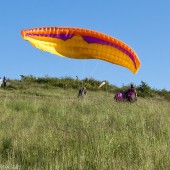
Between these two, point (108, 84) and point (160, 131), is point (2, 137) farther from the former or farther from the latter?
point (108, 84)

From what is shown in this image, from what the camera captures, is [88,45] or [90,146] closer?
[90,146]

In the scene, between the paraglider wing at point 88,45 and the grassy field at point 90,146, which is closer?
the grassy field at point 90,146

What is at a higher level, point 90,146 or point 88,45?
point 88,45

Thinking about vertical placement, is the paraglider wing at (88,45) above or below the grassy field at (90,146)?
above

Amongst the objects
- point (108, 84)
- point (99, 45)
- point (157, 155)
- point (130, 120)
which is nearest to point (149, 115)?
point (130, 120)

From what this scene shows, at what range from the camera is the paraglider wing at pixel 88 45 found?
21.0 meters

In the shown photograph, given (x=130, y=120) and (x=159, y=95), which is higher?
(x=159, y=95)

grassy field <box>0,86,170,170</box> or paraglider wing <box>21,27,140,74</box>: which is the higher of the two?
paraglider wing <box>21,27,140,74</box>

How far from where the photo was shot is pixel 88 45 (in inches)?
857

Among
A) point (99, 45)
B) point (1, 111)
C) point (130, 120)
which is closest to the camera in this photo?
point (130, 120)

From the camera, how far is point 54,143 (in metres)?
6.05

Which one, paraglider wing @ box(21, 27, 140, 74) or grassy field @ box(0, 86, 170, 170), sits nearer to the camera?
grassy field @ box(0, 86, 170, 170)

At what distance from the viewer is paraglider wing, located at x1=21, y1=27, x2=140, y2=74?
2097cm

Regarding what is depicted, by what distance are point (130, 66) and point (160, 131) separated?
48.9 feet
